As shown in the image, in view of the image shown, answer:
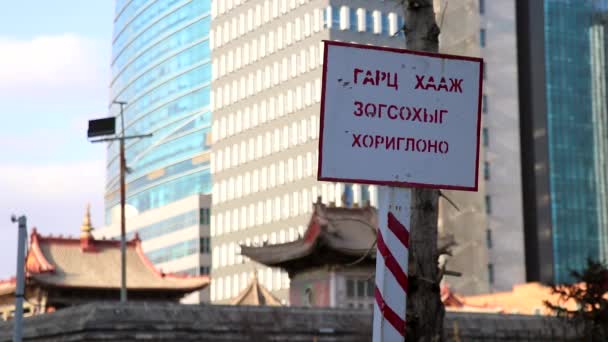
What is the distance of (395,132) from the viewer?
952 cm

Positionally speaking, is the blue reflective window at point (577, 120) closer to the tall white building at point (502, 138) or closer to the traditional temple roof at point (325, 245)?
the tall white building at point (502, 138)

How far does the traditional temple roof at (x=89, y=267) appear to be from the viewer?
6769 cm

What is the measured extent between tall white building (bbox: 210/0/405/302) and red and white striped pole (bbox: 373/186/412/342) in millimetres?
95415

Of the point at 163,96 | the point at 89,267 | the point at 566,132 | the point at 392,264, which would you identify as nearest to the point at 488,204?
the point at 566,132

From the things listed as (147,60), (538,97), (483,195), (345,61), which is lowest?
(345,61)

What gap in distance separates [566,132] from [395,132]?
105653mm

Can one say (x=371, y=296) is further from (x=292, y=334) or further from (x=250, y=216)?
(x=250, y=216)

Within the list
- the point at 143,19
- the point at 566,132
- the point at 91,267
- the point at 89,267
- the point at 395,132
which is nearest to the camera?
the point at 395,132

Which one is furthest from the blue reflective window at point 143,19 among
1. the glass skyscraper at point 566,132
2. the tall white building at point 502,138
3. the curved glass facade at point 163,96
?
the glass skyscraper at point 566,132

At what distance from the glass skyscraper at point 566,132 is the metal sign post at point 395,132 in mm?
103764

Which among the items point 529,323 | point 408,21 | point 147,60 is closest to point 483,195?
point 147,60

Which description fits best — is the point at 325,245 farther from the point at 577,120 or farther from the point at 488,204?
the point at 577,120

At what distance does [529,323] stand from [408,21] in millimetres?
34558

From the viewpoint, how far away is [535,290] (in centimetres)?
9281
